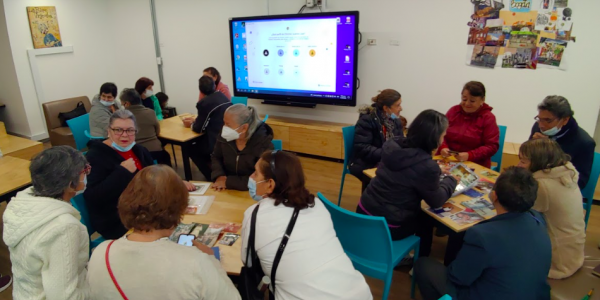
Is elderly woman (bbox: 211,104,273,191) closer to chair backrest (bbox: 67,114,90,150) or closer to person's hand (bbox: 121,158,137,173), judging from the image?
person's hand (bbox: 121,158,137,173)

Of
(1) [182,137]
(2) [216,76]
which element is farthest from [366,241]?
(2) [216,76]

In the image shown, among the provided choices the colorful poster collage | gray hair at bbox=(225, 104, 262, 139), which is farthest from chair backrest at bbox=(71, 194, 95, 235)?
the colorful poster collage

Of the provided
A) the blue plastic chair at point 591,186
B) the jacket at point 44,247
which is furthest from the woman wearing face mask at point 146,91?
the blue plastic chair at point 591,186

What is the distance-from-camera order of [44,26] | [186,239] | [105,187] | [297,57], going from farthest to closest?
[44,26]
[297,57]
[105,187]
[186,239]

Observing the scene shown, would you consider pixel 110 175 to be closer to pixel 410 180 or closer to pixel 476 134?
pixel 410 180

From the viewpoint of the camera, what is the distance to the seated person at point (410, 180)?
7.54ft

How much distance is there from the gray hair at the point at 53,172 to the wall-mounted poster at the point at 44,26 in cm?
562

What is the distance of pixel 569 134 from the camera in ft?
9.49

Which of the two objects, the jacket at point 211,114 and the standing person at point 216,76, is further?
the standing person at point 216,76

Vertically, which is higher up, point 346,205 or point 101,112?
point 101,112

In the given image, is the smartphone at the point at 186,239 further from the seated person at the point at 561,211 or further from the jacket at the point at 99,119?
the jacket at the point at 99,119

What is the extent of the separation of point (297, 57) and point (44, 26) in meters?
4.30

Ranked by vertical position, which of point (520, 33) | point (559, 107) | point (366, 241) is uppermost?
point (520, 33)

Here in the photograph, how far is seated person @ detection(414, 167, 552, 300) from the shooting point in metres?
1.75
